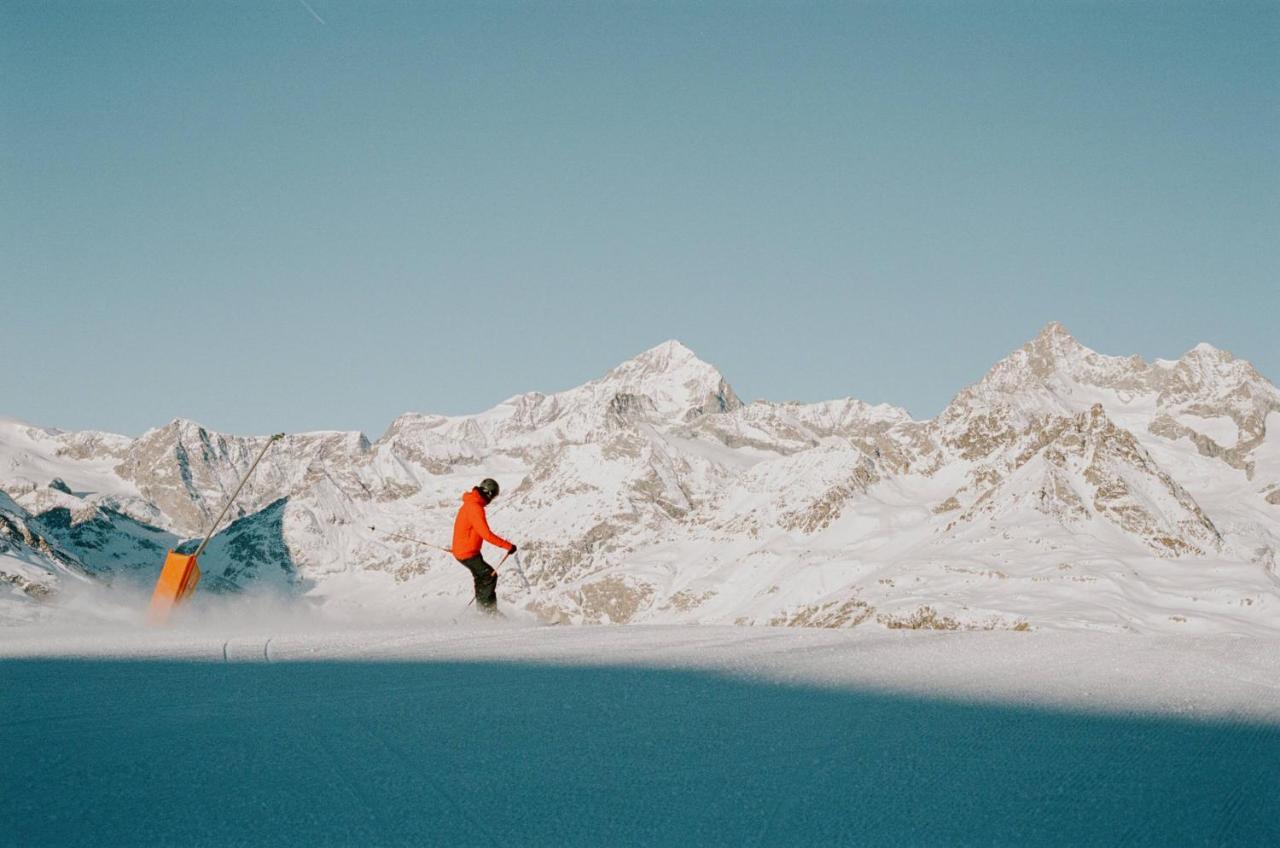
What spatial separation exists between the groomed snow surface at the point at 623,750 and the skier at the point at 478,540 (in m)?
8.82

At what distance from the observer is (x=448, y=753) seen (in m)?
6.77

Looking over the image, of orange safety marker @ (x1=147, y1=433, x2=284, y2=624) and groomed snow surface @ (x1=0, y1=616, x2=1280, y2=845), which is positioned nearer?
→ groomed snow surface @ (x1=0, y1=616, x2=1280, y2=845)

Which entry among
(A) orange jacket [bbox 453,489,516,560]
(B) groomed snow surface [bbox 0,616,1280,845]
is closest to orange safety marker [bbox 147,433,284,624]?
(A) orange jacket [bbox 453,489,516,560]

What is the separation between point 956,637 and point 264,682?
30.2 feet

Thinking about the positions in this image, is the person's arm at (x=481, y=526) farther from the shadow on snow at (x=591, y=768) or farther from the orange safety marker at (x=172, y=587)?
the shadow on snow at (x=591, y=768)

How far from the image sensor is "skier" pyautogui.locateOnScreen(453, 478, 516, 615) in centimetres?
2041

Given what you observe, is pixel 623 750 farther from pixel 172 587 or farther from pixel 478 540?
pixel 172 587

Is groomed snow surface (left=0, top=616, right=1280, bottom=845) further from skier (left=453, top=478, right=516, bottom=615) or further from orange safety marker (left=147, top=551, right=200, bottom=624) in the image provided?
orange safety marker (left=147, top=551, right=200, bottom=624)

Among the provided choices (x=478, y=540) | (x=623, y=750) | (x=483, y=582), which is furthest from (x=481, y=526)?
(x=623, y=750)

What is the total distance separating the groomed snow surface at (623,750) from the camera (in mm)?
5574

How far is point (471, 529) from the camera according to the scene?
810 inches

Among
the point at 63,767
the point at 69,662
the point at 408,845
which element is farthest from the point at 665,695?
the point at 69,662

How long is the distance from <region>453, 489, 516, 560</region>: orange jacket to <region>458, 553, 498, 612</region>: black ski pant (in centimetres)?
26

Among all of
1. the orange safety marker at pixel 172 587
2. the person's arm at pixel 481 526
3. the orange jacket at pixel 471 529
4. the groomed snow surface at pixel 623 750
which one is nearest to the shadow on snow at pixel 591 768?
the groomed snow surface at pixel 623 750
